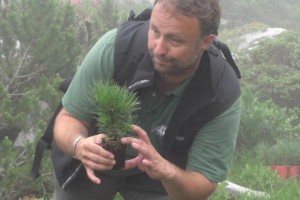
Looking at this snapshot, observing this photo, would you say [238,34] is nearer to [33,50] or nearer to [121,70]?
[33,50]

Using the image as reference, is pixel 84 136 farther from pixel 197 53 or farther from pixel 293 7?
pixel 293 7

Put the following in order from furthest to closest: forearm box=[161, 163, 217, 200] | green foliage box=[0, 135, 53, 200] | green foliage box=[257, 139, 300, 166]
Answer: green foliage box=[257, 139, 300, 166] → green foliage box=[0, 135, 53, 200] → forearm box=[161, 163, 217, 200]

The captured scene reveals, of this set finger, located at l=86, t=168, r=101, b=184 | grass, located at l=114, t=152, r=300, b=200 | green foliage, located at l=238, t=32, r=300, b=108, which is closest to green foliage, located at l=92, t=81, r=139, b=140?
finger, located at l=86, t=168, r=101, b=184

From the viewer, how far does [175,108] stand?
3111 mm

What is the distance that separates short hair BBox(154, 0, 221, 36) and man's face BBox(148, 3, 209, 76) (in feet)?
0.08

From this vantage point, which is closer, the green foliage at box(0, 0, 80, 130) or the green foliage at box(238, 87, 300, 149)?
the green foliage at box(0, 0, 80, 130)

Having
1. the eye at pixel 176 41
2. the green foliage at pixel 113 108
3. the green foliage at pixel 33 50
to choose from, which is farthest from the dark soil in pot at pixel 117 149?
the green foliage at pixel 33 50

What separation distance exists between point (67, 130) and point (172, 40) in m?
0.81

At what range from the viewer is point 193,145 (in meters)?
3.23

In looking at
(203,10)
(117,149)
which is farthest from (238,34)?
(117,149)

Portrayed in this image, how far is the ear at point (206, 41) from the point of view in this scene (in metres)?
2.97

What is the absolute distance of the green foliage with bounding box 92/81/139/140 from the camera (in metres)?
2.70

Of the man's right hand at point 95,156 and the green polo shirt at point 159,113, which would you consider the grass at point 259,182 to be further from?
the man's right hand at point 95,156

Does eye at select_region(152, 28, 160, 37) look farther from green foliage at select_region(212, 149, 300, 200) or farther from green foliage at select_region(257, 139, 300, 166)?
green foliage at select_region(257, 139, 300, 166)
